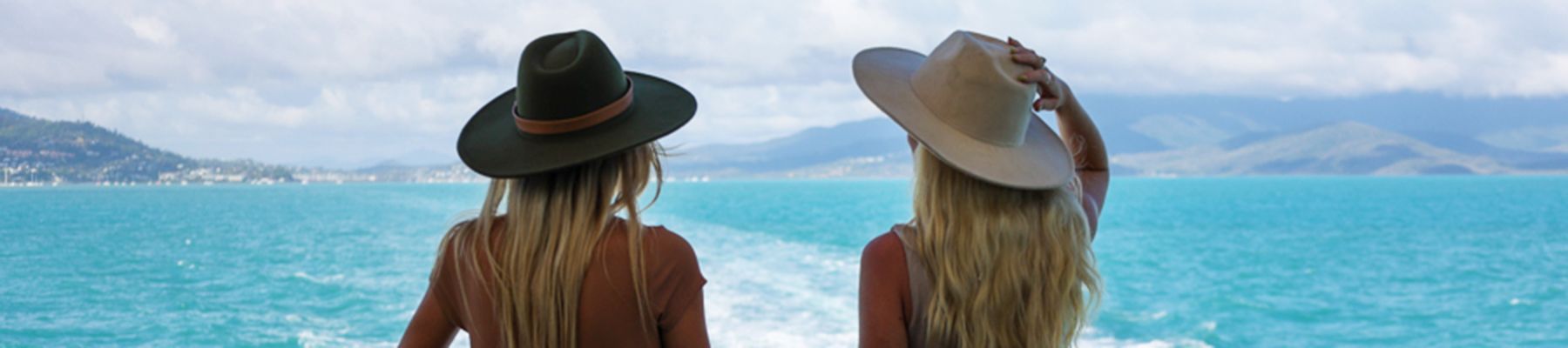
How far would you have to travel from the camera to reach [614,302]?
1.92 m

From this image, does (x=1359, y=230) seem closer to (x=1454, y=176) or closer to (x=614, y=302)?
(x=614, y=302)

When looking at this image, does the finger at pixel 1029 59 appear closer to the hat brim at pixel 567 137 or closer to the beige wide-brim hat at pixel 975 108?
the beige wide-brim hat at pixel 975 108

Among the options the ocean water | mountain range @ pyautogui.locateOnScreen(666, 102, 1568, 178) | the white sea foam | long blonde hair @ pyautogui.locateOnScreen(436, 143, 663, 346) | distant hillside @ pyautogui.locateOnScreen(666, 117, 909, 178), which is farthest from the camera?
mountain range @ pyautogui.locateOnScreen(666, 102, 1568, 178)

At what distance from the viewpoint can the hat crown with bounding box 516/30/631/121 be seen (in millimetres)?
1963

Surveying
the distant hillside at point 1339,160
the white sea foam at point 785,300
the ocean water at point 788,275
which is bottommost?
the ocean water at point 788,275

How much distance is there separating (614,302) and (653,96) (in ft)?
1.30

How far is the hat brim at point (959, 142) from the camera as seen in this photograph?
1.98 metres

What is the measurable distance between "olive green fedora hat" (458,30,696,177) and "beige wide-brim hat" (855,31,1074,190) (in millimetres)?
361

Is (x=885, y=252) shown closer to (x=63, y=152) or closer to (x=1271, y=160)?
(x=63, y=152)

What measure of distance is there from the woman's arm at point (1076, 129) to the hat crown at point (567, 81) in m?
0.70

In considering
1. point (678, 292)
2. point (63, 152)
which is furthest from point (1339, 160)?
point (678, 292)

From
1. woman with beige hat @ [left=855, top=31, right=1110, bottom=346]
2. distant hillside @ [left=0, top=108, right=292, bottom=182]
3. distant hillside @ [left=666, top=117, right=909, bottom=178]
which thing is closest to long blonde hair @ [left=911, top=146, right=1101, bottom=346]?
woman with beige hat @ [left=855, top=31, right=1110, bottom=346]

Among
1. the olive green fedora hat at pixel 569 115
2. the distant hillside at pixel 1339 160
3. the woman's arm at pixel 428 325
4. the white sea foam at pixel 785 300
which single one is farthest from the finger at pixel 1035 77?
the distant hillside at pixel 1339 160

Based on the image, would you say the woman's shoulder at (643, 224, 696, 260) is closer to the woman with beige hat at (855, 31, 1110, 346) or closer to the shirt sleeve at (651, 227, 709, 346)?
the shirt sleeve at (651, 227, 709, 346)
